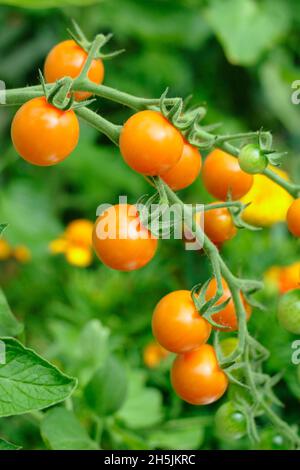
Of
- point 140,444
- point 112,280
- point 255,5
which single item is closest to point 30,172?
point 112,280

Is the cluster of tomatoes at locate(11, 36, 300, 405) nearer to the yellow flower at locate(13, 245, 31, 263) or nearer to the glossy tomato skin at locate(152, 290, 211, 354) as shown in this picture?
the glossy tomato skin at locate(152, 290, 211, 354)

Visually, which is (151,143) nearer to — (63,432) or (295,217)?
(295,217)

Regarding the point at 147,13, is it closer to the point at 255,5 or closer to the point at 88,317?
the point at 255,5

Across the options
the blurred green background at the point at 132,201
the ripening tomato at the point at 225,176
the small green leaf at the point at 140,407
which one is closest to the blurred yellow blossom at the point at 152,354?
the blurred green background at the point at 132,201

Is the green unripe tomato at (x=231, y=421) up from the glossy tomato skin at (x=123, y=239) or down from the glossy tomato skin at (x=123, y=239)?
down

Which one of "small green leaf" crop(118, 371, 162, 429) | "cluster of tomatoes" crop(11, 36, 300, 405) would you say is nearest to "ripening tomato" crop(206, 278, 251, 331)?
"cluster of tomatoes" crop(11, 36, 300, 405)

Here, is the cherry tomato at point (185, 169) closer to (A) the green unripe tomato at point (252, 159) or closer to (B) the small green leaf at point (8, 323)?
(A) the green unripe tomato at point (252, 159)
